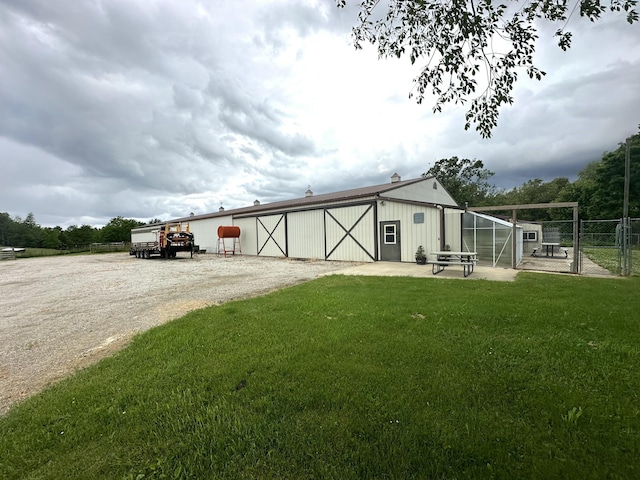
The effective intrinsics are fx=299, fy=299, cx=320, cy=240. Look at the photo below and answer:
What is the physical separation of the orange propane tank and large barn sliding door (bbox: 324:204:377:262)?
34.9ft

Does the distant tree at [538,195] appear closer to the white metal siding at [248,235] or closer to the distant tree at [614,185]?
the distant tree at [614,185]

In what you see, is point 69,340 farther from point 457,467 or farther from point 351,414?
point 457,467

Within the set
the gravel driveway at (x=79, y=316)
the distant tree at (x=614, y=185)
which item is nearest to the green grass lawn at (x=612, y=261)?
the gravel driveway at (x=79, y=316)

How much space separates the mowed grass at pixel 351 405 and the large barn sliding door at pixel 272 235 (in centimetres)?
1794

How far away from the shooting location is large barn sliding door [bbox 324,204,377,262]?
17031 millimetres

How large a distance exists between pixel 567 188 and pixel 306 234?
44.8 meters

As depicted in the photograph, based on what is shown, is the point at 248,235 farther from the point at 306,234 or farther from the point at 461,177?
the point at 461,177

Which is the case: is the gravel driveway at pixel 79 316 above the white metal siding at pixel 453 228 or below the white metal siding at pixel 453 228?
below

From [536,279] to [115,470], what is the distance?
1063cm

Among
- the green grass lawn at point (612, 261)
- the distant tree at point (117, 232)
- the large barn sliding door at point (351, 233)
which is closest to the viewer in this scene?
the green grass lawn at point (612, 261)

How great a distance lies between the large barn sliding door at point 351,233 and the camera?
17031 mm

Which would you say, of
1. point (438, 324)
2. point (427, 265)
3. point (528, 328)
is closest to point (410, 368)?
point (438, 324)

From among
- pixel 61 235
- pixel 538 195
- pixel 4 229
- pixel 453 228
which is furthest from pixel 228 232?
pixel 4 229

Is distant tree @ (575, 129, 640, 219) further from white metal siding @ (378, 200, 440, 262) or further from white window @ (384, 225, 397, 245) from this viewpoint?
white window @ (384, 225, 397, 245)
